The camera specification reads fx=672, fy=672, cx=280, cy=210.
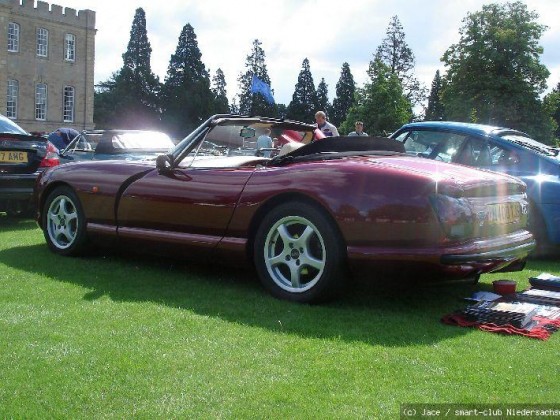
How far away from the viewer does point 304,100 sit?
85.8 metres

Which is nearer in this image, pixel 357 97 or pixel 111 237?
pixel 111 237

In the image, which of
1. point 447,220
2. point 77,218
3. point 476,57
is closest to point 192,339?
point 447,220

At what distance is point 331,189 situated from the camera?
438 centimetres

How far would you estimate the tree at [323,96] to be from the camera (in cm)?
8631

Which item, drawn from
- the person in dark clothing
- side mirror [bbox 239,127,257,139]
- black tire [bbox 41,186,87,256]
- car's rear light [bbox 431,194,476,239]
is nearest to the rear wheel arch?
car's rear light [bbox 431,194,476,239]

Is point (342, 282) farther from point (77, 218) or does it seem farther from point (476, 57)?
point (476, 57)

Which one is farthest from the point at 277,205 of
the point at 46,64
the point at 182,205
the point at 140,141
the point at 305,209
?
the point at 46,64

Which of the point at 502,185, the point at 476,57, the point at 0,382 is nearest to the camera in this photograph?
the point at 0,382

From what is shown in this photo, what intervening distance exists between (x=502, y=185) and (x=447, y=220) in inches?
32.3

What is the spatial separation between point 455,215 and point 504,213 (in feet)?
2.27

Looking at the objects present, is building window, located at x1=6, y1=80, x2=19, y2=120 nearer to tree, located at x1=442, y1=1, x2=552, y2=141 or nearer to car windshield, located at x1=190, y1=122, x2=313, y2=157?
tree, located at x1=442, y1=1, x2=552, y2=141

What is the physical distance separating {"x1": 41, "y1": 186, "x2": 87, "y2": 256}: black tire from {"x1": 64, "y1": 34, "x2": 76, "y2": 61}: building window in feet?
184

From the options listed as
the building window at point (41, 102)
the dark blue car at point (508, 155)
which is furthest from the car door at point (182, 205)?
the building window at point (41, 102)

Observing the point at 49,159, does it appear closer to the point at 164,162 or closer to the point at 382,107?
the point at 164,162
